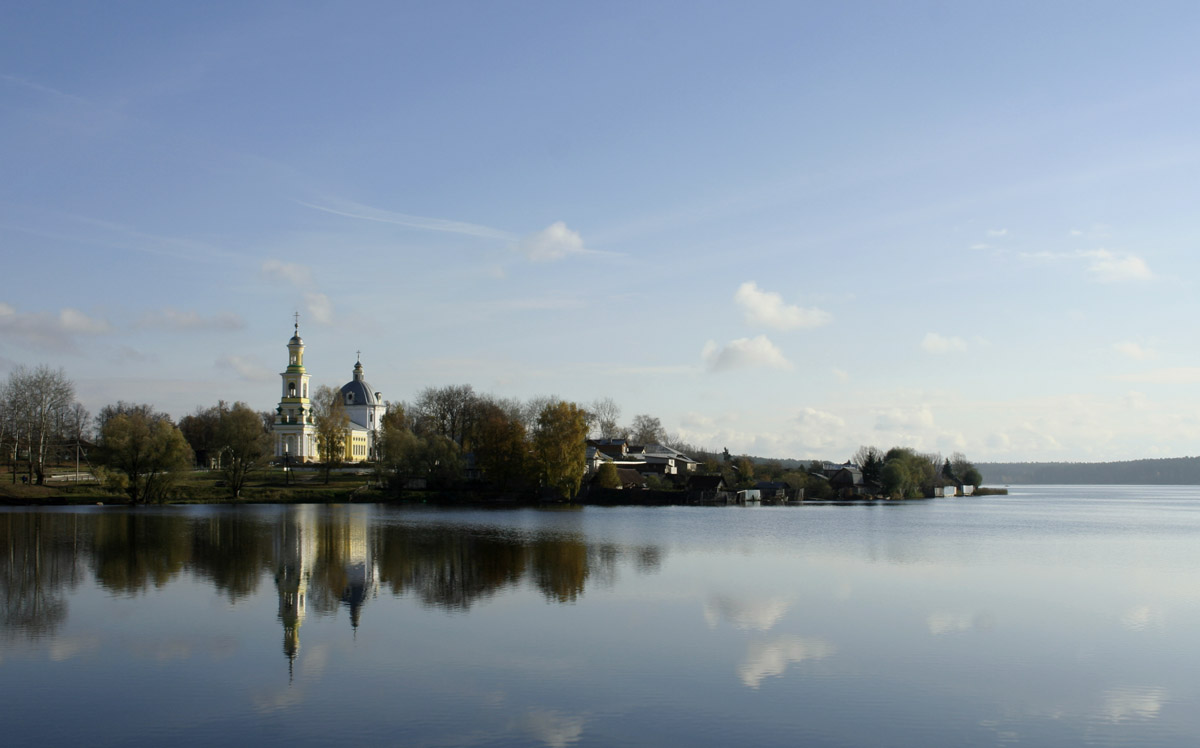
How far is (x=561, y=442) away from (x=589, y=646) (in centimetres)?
6026

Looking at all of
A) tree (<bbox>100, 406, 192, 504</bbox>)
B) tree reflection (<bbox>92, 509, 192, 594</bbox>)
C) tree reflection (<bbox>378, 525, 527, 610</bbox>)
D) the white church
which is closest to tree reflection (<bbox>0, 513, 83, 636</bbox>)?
tree reflection (<bbox>92, 509, 192, 594</bbox>)

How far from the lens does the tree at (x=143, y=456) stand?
65.6 metres

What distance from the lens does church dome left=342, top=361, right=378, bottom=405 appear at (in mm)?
132750

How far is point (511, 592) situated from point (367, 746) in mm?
12578

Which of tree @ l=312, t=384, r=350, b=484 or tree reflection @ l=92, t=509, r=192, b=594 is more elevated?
tree @ l=312, t=384, r=350, b=484

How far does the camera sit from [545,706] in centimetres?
1346

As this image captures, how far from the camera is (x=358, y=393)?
134m

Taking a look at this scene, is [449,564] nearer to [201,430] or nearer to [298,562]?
[298,562]

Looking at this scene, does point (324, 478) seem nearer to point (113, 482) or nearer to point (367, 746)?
point (113, 482)

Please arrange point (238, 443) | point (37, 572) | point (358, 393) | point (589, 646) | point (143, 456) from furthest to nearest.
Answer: point (358, 393) < point (238, 443) < point (143, 456) < point (37, 572) < point (589, 646)

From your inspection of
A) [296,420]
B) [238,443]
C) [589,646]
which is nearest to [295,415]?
[296,420]

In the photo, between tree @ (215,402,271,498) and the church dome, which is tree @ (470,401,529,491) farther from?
the church dome

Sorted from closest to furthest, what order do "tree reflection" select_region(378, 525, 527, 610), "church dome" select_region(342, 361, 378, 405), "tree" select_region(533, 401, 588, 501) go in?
"tree reflection" select_region(378, 525, 527, 610)
"tree" select_region(533, 401, 588, 501)
"church dome" select_region(342, 361, 378, 405)

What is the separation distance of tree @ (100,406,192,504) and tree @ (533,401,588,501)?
27313 mm
